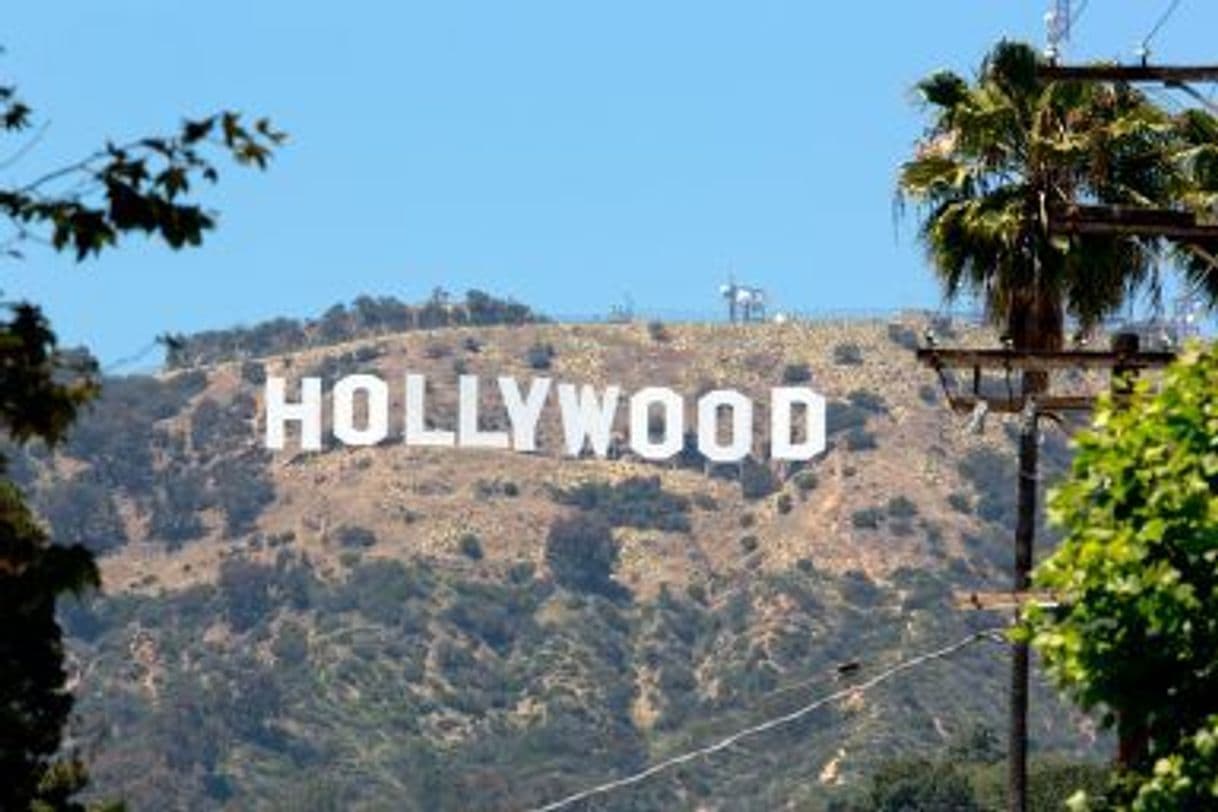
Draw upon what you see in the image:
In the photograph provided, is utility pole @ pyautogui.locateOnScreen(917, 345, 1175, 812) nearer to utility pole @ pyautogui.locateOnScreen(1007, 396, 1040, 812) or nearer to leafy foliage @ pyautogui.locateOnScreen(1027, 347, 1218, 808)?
utility pole @ pyautogui.locateOnScreen(1007, 396, 1040, 812)

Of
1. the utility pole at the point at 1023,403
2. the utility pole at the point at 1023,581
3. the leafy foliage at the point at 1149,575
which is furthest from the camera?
the utility pole at the point at 1023,581

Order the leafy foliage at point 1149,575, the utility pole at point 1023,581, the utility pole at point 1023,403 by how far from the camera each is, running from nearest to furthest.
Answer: the leafy foliage at point 1149,575, the utility pole at point 1023,403, the utility pole at point 1023,581

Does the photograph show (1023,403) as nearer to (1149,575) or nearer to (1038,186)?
(1038,186)

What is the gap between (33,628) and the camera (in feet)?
107

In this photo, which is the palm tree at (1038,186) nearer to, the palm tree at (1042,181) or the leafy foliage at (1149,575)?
the palm tree at (1042,181)

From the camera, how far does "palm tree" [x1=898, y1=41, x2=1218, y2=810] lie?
201 feet

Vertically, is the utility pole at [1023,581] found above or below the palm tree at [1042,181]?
below

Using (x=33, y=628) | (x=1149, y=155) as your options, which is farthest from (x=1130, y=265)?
(x=33, y=628)

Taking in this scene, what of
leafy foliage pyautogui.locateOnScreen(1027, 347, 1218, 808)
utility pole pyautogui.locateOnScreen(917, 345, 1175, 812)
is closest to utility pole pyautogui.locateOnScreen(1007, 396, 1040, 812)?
utility pole pyautogui.locateOnScreen(917, 345, 1175, 812)

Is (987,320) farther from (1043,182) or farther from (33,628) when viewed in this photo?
(33,628)

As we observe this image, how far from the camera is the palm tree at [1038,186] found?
61.1m

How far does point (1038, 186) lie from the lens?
62125 millimetres

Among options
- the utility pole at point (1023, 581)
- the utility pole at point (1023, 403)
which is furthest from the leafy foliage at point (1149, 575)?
the utility pole at point (1023, 581)

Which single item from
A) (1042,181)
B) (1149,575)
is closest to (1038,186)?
(1042,181)
